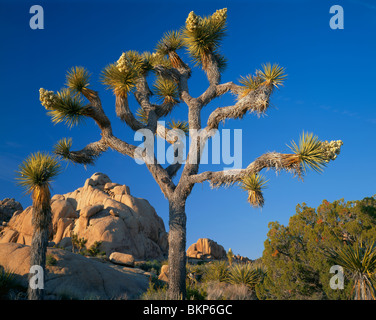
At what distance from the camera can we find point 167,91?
47.0 feet

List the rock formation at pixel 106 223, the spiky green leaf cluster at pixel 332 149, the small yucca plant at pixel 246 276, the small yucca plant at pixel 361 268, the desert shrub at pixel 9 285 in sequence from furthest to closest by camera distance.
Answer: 1. the rock formation at pixel 106 223
2. the small yucca plant at pixel 246 276
3. the desert shrub at pixel 9 285
4. the spiky green leaf cluster at pixel 332 149
5. the small yucca plant at pixel 361 268

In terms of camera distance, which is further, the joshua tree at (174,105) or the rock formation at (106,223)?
the rock formation at (106,223)

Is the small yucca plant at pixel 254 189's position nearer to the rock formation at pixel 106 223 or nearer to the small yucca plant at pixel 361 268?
the small yucca plant at pixel 361 268

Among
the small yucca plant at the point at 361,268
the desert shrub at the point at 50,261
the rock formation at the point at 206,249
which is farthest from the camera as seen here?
the rock formation at the point at 206,249

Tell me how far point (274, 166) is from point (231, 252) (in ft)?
34.0

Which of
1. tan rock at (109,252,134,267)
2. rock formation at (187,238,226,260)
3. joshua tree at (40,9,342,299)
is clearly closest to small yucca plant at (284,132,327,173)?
joshua tree at (40,9,342,299)

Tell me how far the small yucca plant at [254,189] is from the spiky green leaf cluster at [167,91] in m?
5.10

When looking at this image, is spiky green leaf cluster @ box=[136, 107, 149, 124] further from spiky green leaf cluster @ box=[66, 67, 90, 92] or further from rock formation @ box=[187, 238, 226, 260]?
rock formation @ box=[187, 238, 226, 260]

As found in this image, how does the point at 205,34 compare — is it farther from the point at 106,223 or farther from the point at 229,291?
the point at 106,223

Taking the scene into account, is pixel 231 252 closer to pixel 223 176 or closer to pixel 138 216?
pixel 223 176

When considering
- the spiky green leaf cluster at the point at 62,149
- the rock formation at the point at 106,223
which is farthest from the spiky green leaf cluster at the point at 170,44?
the rock formation at the point at 106,223

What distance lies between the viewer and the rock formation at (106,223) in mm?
28734

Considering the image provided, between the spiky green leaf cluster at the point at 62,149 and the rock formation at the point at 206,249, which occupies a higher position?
the spiky green leaf cluster at the point at 62,149

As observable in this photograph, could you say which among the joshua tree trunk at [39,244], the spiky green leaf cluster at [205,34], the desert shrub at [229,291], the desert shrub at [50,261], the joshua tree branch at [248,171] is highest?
the spiky green leaf cluster at [205,34]
